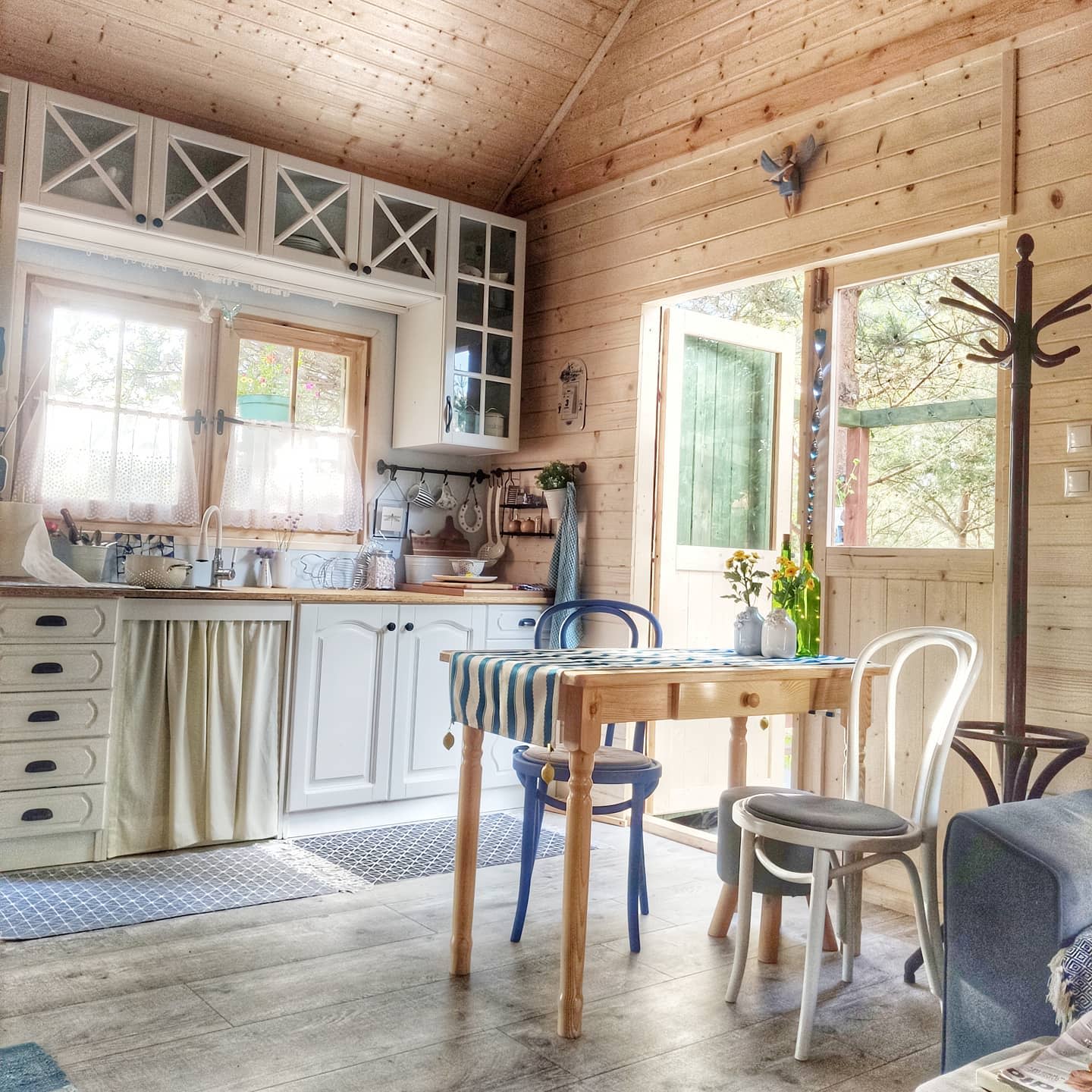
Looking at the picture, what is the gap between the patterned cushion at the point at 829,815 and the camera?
7.42ft

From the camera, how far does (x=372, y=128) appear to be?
14.3 ft

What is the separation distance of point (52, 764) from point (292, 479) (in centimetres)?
159

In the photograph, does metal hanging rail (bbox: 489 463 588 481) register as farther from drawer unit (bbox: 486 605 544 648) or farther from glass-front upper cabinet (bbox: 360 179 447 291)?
glass-front upper cabinet (bbox: 360 179 447 291)

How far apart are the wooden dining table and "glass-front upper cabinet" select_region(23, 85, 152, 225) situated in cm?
215

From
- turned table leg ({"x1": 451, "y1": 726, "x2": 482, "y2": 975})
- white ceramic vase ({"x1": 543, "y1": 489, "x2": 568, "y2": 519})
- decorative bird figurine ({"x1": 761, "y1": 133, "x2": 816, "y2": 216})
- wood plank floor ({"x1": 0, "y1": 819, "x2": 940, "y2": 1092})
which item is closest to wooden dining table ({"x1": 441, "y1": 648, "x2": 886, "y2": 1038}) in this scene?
turned table leg ({"x1": 451, "y1": 726, "x2": 482, "y2": 975})

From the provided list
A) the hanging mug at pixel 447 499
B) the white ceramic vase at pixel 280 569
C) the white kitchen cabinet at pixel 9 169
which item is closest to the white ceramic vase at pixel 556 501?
the hanging mug at pixel 447 499

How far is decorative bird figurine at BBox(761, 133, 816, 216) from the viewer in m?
3.61

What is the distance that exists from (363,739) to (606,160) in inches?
103

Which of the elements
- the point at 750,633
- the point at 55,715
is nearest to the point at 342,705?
the point at 55,715

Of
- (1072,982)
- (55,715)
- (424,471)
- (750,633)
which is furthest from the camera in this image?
(424,471)

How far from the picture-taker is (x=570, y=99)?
4527mm

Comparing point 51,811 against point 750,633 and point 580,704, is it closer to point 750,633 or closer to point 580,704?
point 580,704

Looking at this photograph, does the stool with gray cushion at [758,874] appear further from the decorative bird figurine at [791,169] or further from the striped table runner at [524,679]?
the decorative bird figurine at [791,169]

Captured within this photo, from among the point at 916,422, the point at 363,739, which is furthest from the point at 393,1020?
the point at 916,422
